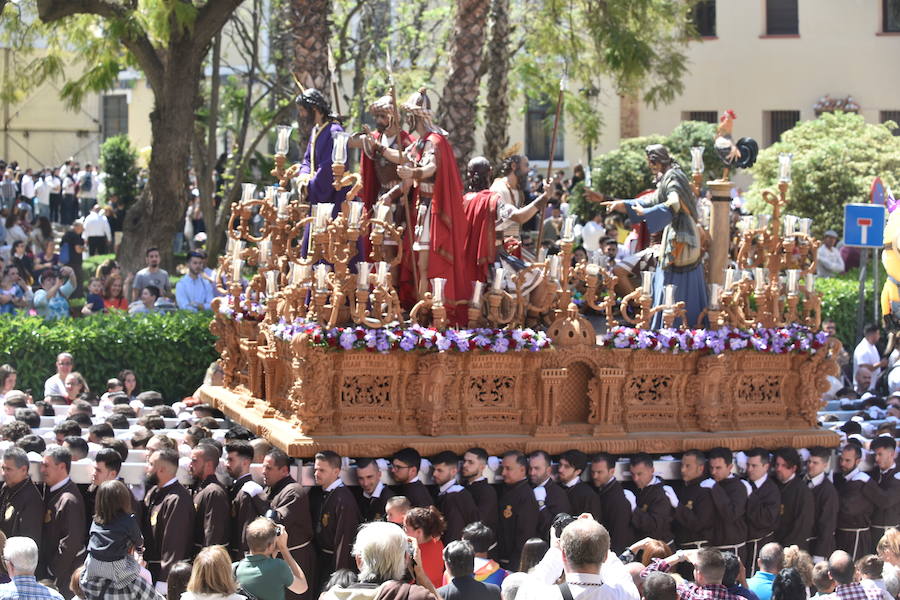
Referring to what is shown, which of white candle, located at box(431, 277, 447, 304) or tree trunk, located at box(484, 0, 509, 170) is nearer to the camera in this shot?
white candle, located at box(431, 277, 447, 304)

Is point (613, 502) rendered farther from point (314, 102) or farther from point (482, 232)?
point (314, 102)

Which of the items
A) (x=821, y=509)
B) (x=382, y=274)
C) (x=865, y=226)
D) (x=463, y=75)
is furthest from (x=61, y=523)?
(x=865, y=226)

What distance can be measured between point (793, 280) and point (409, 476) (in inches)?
162

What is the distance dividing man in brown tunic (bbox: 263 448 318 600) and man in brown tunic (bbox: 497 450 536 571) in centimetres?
154

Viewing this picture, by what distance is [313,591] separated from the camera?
1200cm

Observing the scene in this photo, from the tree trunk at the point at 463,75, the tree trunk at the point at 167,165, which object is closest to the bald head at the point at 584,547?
the tree trunk at the point at 463,75

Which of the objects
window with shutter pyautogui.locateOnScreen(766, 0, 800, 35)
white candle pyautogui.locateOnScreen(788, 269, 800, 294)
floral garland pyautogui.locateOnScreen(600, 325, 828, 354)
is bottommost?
floral garland pyautogui.locateOnScreen(600, 325, 828, 354)

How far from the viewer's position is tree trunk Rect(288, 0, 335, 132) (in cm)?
2036

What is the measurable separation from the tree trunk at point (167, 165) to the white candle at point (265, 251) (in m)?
9.03

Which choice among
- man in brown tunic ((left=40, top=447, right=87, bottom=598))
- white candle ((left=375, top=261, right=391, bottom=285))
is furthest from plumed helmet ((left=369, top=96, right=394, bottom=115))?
man in brown tunic ((left=40, top=447, right=87, bottom=598))

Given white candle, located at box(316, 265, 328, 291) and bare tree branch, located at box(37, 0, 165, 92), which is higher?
bare tree branch, located at box(37, 0, 165, 92)

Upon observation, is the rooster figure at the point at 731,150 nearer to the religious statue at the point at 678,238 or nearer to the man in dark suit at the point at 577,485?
the religious statue at the point at 678,238

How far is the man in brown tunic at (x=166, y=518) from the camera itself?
11.7 meters

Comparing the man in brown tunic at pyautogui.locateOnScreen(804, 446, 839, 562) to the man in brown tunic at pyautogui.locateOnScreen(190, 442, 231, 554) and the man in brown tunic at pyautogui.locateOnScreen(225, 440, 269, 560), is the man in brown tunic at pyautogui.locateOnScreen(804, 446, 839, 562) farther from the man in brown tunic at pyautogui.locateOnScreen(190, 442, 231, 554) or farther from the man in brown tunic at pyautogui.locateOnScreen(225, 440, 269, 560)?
the man in brown tunic at pyautogui.locateOnScreen(190, 442, 231, 554)
